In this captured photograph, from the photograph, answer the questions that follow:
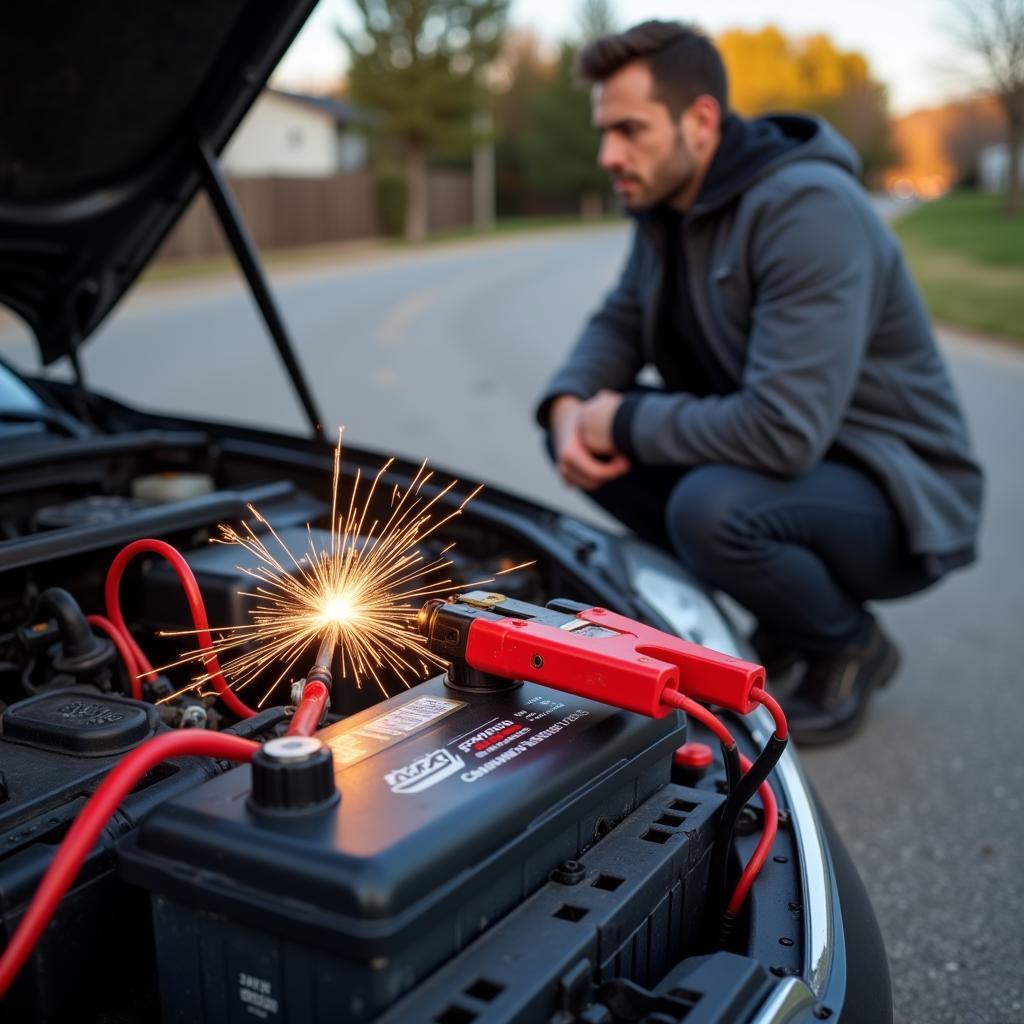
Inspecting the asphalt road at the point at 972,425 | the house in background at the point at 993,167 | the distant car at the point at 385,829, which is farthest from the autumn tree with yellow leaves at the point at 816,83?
the distant car at the point at 385,829

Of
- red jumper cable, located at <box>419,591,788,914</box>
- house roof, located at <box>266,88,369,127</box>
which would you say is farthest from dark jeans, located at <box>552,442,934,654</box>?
house roof, located at <box>266,88,369,127</box>

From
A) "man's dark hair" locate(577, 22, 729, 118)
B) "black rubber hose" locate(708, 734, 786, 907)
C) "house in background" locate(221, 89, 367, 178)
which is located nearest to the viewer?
"black rubber hose" locate(708, 734, 786, 907)

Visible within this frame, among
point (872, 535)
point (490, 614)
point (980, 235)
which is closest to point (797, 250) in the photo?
point (872, 535)

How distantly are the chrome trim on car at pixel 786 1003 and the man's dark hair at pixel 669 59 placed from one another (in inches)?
101

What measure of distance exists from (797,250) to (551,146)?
5183 cm

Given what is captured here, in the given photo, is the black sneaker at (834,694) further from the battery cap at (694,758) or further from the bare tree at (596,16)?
the bare tree at (596,16)

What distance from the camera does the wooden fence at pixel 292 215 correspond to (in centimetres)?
2434

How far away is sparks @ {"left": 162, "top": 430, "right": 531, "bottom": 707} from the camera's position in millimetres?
1829

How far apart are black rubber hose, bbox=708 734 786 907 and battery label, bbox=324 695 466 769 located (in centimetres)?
36

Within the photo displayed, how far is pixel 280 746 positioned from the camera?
3.71 feet

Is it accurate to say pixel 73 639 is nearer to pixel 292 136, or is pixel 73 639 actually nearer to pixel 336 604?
pixel 336 604

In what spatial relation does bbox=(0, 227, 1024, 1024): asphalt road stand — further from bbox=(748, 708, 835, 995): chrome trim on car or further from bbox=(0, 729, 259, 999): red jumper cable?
bbox=(0, 729, 259, 999): red jumper cable

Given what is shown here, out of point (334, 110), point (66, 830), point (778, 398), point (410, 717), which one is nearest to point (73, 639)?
point (66, 830)

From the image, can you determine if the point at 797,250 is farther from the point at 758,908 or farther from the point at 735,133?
the point at 758,908
